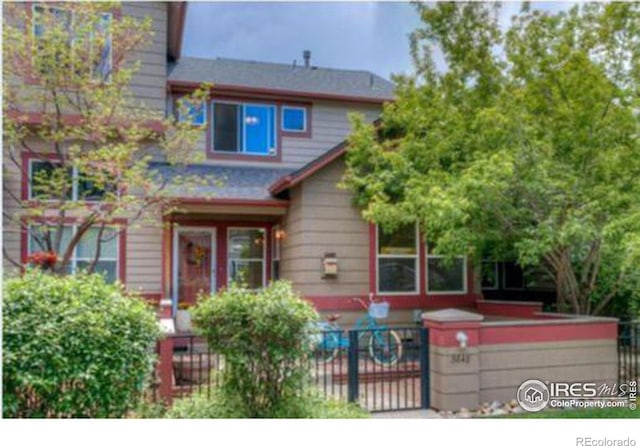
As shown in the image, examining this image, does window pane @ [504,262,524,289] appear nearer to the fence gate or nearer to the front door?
the fence gate

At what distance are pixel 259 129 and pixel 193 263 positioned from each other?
287 cm

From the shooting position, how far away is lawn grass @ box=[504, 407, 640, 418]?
18.6ft

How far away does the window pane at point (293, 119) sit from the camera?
1123cm

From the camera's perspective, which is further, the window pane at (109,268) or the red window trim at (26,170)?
the window pane at (109,268)

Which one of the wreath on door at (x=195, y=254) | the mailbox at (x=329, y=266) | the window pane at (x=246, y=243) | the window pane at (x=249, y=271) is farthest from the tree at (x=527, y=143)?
the wreath on door at (x=195, y=254)

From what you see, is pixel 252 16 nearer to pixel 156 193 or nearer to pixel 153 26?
pixel 153 26

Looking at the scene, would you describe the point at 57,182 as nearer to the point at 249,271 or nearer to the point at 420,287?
the point at 249,271

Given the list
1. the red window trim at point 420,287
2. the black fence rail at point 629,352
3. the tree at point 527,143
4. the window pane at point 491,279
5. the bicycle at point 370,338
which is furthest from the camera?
the window pane at point 491,279

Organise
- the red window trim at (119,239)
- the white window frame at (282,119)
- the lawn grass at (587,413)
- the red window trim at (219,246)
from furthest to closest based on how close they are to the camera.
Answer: the white window frame at (282,119)
the red window trim at (219,246)
the red window trim at (119,239)
the lawn grass at (587,413)

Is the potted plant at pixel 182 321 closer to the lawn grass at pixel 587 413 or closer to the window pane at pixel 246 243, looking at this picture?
the window pane at pixel 246 243

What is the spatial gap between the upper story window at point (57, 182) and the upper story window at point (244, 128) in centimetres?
255

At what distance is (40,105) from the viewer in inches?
326

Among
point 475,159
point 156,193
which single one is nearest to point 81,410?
point 156,193
